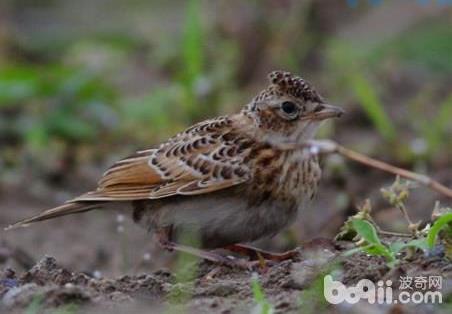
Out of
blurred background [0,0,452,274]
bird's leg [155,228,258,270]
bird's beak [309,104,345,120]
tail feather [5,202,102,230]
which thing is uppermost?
blurred background [0,0,452,274]

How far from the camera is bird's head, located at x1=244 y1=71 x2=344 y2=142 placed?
23.5ft

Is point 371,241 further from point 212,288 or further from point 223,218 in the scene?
point 223,218

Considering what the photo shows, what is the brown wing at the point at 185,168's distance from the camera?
709 centimetres

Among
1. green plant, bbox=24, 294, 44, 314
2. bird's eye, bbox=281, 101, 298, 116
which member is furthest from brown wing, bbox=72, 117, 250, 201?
green plant, bbox=24, 294, 44, 314

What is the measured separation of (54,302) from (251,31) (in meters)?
7.83

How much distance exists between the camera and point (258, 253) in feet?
23.1

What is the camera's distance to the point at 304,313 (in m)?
5.46

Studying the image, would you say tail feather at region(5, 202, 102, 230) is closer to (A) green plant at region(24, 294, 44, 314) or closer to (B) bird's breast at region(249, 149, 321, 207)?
(B) bird's breast at region(249, 149, 321, 207)

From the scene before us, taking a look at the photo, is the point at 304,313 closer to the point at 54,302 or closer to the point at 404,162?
the point at 54,302

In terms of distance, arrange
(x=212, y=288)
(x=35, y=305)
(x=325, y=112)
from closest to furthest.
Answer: (x=35, y=305) → (x=212, y=288) → (x=325, y=112)

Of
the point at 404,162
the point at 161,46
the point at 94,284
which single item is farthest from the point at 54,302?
the point at 161,46

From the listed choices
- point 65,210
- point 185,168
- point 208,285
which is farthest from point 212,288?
point 65,210

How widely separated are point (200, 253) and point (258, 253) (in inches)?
12.5

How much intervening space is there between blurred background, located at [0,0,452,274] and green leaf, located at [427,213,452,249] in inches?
127
